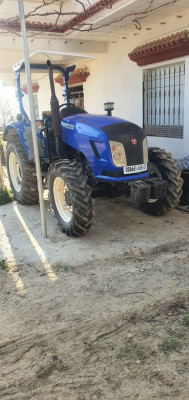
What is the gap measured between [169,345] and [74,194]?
1956 millimetres

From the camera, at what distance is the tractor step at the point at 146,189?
371cm

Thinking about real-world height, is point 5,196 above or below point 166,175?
below

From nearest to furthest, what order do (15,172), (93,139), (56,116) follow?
1. (93,139)
2. (56,116)
3. (15,172)

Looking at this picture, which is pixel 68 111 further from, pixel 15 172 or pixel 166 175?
pixel 15 172

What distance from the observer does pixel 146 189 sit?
3717 mm

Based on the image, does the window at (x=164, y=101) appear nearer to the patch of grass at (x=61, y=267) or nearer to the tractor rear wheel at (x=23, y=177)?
the tractor rear wheel at (x=23, y=177)

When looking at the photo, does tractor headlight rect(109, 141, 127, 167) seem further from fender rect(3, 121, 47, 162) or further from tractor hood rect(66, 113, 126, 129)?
fender rect(3, 121, 47, 162)

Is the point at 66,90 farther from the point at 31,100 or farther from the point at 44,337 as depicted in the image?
the point at 44,337

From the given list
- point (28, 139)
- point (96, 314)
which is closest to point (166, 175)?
point (28, 139)

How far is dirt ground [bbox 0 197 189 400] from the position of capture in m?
1.95

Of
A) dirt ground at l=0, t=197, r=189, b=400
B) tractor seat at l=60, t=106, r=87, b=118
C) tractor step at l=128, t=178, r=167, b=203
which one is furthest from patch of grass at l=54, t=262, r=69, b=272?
tractor seat at l=60, t=106, r=87, b=118

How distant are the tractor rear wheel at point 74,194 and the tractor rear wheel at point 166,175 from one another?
1180 millimetres

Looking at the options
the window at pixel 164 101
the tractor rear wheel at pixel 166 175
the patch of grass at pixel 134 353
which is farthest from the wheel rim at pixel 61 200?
the window at pixel 164 101

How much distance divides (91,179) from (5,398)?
2814 mm
